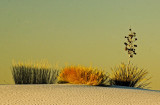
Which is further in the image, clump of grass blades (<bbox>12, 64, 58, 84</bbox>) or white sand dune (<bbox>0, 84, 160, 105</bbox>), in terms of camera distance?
clump of grass blades (<bbox>12, 64, 58, 84</bbox>)

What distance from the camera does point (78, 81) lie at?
13.1 meters

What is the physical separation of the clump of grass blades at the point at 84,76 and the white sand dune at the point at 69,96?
1.31 m

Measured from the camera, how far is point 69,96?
10.1m

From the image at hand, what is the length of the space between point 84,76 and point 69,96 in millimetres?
3123

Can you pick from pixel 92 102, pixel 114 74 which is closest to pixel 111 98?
pixel 92 102

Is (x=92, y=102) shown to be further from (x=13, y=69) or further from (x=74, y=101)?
(x=13, y=69)

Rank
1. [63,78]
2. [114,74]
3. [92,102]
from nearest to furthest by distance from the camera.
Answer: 1. [92,102]
2. [63,78]
3. [114,74]

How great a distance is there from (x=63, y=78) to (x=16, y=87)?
2.99 m

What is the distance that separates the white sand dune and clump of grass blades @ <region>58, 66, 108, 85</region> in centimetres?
131

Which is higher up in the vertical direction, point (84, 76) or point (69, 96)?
point (84, 76)

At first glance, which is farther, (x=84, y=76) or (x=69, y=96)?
(x=84, y=76)

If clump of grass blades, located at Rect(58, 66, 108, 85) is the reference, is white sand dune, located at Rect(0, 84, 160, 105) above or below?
below

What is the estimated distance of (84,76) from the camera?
13.2 metres

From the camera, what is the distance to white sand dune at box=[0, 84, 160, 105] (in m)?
9.41
